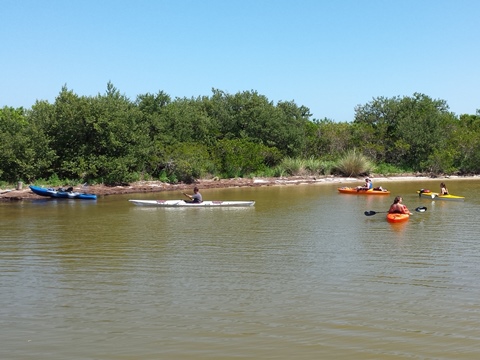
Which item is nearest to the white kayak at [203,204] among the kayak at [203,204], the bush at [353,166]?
the kayak at [203,204]

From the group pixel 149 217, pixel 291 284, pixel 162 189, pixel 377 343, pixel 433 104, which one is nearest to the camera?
pixel 377 343

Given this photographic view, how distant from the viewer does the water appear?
859 cm

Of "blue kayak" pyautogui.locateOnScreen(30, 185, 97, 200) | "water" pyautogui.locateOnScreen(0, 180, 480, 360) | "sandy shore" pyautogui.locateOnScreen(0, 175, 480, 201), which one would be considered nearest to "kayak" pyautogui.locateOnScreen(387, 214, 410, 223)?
"water" pyautogui.locateOnScreen(0, 180, 480, 360)

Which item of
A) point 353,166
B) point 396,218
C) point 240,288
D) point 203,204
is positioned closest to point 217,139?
point 353,166

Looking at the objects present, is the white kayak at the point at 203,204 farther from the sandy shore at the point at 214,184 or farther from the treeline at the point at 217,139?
the treeline at the point at 217,139

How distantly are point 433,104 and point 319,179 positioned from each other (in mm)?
20107

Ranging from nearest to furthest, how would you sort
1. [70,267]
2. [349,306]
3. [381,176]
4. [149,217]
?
[349,306], [70,267], [149,217], [381,176]

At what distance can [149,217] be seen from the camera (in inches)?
944

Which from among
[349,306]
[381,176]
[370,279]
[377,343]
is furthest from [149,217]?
[381,176]

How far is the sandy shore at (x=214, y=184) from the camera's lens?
34.0m

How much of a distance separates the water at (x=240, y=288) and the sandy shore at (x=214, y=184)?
12.0m

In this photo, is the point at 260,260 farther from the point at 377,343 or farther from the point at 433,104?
the point at 433,104

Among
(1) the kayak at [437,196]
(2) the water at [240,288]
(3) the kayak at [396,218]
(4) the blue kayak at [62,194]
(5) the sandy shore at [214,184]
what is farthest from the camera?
(5) the sandy shore at [214,184]

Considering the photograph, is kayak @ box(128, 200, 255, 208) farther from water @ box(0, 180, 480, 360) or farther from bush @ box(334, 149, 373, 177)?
bush @ box(334, 149, 373, 177)
